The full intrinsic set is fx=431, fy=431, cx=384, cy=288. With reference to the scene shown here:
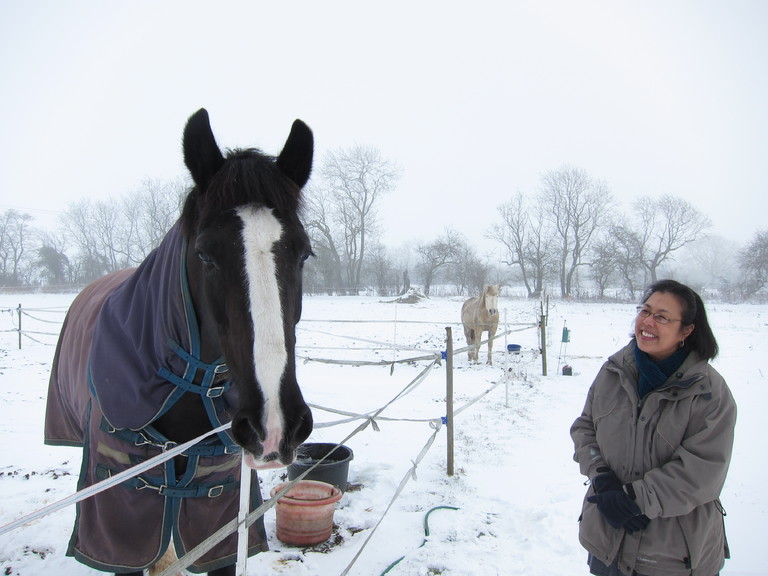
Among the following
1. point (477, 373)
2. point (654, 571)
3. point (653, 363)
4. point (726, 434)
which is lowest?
point (477, 373)

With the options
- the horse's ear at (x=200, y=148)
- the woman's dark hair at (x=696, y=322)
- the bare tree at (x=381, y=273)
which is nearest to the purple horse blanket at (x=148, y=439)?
the horse's ear at (x=200, y=148)

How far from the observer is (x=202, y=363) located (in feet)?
5.49

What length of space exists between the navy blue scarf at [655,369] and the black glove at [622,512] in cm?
44

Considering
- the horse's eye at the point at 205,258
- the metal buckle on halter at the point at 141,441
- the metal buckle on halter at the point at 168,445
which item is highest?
the horse's eye at the point at 205,258

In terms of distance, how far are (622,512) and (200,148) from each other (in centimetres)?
215

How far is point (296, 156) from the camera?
69.8 inches

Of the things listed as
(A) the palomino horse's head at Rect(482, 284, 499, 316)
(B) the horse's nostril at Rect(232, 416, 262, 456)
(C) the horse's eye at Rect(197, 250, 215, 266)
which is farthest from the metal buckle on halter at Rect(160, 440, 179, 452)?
(A) the palomino horse's head at Rect(482, 284, 499, 316)

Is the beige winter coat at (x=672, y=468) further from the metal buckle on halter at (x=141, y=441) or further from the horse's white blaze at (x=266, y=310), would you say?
the metal buckle on halter at (x=141, y=441)

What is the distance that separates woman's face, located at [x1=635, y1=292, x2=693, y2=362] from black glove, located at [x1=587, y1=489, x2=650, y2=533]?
0.62 meters

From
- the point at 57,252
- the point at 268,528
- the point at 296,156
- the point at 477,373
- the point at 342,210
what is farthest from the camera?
the point at 57,252

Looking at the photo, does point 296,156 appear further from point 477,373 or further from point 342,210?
point 342,210

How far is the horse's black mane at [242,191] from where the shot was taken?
Result: 57.8 inches

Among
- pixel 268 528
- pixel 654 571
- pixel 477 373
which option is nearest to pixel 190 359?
pixel 654 571

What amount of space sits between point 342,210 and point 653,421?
3416 centimetres
